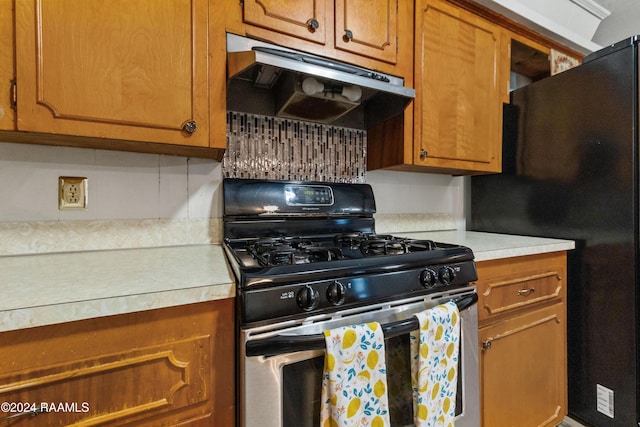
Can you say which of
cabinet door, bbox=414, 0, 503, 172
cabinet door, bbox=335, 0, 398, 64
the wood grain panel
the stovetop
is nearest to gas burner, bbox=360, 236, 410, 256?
the stovetop

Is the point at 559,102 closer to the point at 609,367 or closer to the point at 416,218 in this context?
the point at 416,218

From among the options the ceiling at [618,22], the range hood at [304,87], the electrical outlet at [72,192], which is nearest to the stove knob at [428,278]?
the range hood at [304,87]

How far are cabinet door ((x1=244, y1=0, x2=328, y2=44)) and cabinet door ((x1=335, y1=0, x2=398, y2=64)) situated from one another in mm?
74

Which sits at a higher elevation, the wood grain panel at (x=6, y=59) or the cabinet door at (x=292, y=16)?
the cabinet door at (x=292, y=16)

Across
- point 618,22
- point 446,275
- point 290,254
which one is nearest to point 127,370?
point 290,254

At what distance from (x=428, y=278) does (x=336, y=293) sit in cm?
33

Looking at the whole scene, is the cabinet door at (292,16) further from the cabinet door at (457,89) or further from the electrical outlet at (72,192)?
the electrical outlet at (72,192)

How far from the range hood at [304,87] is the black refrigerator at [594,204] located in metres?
0.84

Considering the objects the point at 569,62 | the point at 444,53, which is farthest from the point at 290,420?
the point at 569,62

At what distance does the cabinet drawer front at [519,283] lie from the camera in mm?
1220

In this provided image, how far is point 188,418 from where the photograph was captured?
0.73 metres

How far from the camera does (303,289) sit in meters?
0.78

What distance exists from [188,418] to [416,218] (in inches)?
58.2

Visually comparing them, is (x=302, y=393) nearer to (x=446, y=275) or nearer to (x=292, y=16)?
(x=446, y=275)
